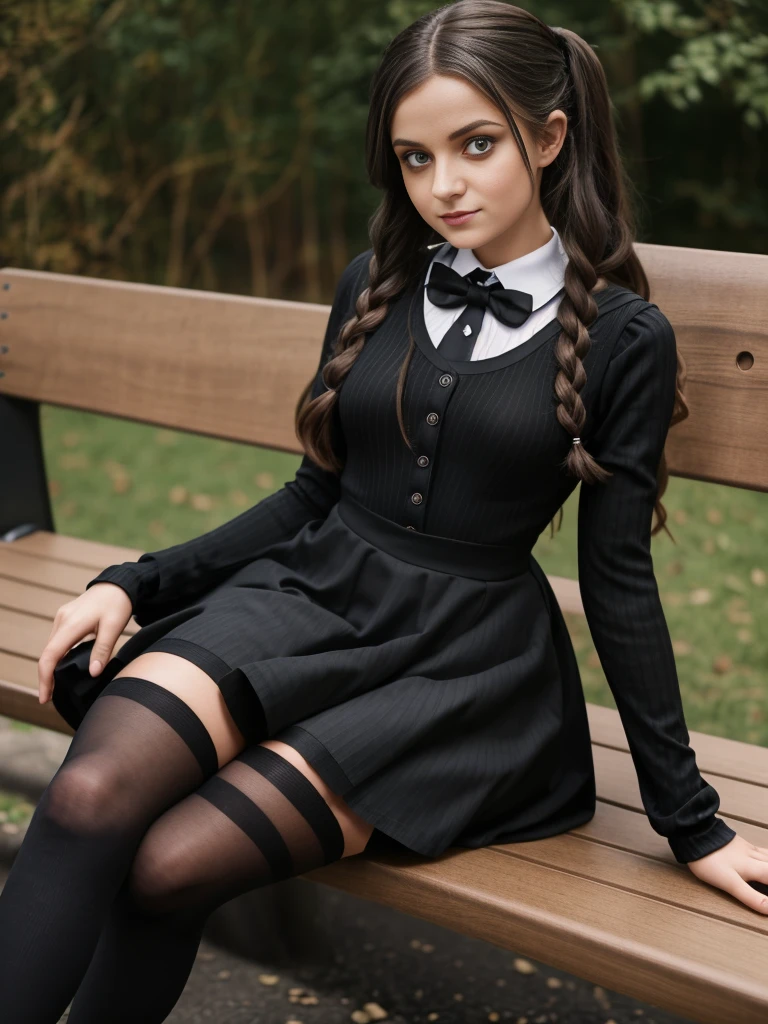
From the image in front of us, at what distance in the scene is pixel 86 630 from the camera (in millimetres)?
2004

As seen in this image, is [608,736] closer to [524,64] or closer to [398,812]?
[398,812]

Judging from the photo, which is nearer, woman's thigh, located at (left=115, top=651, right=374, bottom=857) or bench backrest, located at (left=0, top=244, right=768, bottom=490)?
woman's thigh, located at (left=115, top=651, right=374, bottom=857)

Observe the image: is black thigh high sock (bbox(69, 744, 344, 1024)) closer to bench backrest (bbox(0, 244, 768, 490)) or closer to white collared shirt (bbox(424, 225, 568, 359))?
white collared shirt (bbox(424, 225, 568, 359))

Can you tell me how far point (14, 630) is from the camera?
8.60 ft

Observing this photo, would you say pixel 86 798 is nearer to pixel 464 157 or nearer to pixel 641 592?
pixel 641 592

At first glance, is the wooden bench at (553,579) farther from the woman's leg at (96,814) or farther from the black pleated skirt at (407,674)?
the woman's leg at (96,814)

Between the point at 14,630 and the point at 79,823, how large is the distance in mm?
1017

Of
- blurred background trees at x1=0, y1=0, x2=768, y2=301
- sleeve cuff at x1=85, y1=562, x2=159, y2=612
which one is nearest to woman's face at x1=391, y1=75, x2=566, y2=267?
sleeve cuff at x1=85, y1=562, x2=159, y2=612

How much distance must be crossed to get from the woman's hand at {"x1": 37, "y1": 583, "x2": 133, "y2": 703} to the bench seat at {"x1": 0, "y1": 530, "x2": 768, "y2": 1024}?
0.49 m

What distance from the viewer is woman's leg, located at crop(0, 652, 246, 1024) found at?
1.63 meters

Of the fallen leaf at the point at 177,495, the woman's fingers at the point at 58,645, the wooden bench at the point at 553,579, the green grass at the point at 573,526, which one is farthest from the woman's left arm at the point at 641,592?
the fallen leaf at the point at 177,495

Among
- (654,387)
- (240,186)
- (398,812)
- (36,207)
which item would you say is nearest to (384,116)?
(654,387)

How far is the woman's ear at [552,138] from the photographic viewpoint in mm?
1938

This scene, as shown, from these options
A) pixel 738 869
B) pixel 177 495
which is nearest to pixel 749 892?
pixel 738 869
